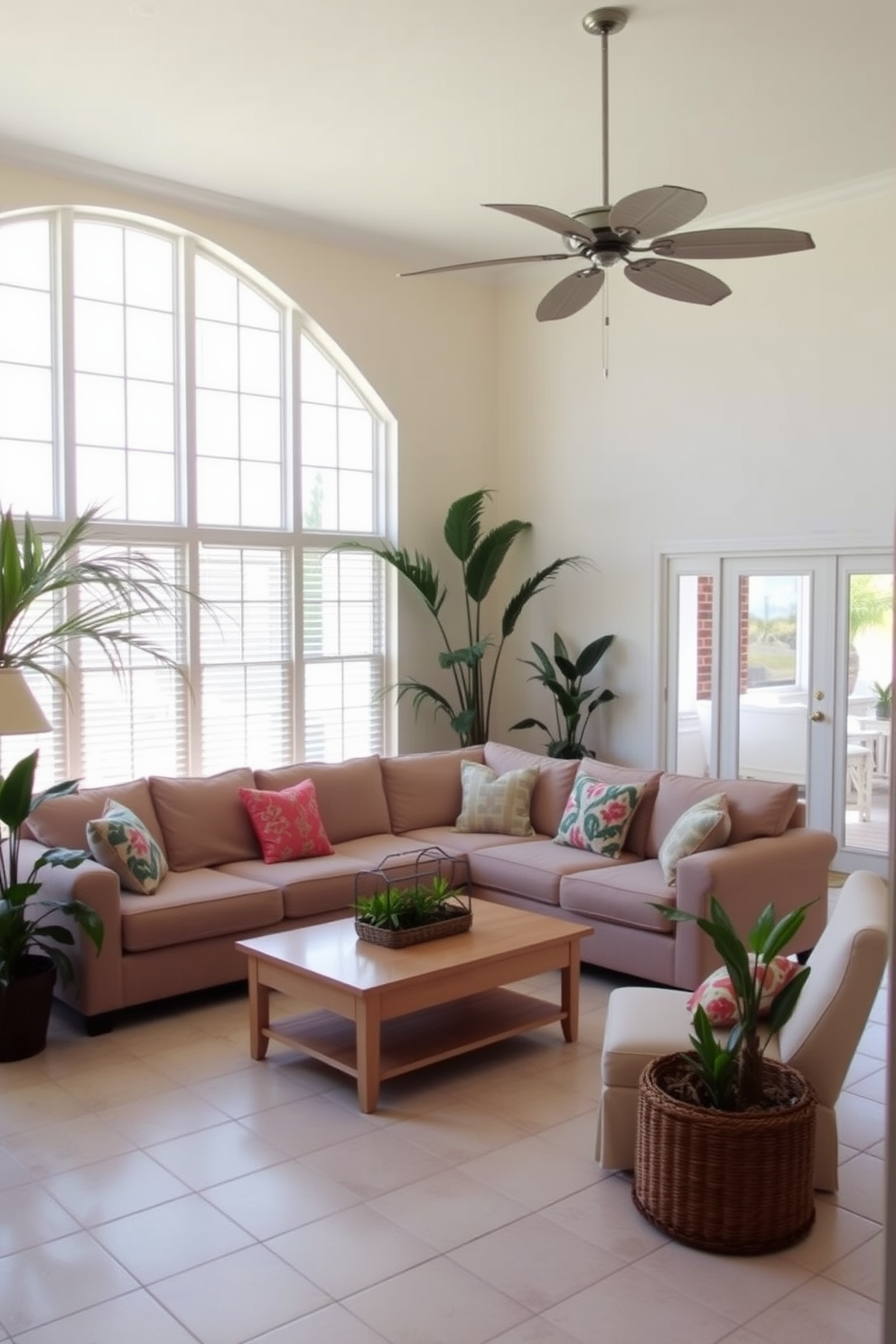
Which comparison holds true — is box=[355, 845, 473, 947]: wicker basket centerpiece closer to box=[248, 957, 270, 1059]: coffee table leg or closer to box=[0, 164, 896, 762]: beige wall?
box=[248, 957, 270, 1059]: coffee table leg

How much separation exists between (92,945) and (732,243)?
3.41 m

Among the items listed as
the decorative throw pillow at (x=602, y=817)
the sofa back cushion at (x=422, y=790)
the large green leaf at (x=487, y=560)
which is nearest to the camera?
the decorative throw pillow at (x=602, y=817)

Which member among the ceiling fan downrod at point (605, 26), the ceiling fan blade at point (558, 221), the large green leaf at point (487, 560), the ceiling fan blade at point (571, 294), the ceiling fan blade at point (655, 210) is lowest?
the large green leaf at point (487, 560)

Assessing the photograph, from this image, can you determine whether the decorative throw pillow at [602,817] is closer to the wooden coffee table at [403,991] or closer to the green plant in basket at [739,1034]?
the wooden coffee table at [403,991]

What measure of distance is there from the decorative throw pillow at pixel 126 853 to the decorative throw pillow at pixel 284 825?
72cm

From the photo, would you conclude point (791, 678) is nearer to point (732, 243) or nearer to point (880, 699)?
point (880, 699)

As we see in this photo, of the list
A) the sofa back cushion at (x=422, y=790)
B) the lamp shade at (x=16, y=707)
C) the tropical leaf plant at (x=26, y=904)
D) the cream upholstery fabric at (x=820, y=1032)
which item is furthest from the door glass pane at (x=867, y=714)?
the lamp shade at (x=16, y=707)

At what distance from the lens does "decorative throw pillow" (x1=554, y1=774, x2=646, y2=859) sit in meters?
5.47

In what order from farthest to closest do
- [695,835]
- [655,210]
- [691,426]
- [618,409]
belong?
[618,409], [691,426], [695,835], [655,210]


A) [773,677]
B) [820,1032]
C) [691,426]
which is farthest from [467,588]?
[820,1032]

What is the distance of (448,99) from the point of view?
16.9 feet

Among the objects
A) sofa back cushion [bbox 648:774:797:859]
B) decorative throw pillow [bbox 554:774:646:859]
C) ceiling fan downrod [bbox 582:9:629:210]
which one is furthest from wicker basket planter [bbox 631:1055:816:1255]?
ceiling fan downrod [bbox 582:9:629:210]

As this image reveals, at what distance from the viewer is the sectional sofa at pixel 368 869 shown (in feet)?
15.0

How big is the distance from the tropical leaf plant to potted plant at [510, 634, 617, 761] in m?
3.73
